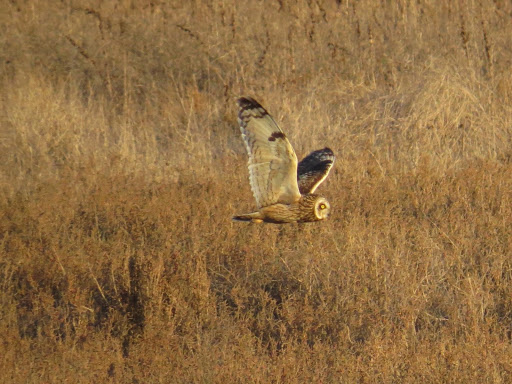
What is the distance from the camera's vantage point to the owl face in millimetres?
5508

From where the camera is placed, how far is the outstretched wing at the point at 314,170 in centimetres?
576

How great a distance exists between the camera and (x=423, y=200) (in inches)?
269

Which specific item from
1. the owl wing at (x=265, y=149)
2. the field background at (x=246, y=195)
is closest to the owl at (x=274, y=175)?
the owl wing at (x=265, y=149)

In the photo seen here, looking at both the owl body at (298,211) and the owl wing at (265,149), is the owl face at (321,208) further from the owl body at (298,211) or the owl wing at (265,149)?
the owl wing at (265,149)

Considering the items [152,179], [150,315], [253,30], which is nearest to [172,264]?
[150,315]

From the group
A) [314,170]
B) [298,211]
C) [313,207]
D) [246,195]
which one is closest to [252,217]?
[298,211]

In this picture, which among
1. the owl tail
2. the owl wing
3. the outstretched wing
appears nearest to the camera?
the owl wing

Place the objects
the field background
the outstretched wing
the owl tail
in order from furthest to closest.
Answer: the outstretched wing < the owl tail < the field background

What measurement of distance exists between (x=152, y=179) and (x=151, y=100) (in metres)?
2.63

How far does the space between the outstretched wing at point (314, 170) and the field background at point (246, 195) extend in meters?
0.46

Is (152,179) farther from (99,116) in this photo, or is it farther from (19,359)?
(19,359)

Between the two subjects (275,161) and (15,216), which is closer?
(275,161)

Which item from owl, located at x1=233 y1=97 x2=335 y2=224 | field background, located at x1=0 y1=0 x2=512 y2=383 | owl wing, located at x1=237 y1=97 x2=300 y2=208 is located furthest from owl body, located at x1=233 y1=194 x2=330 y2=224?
field background, located at x1=0 y1=0 x2=512 y2=383

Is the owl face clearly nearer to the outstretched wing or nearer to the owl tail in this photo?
the outstretched wing
